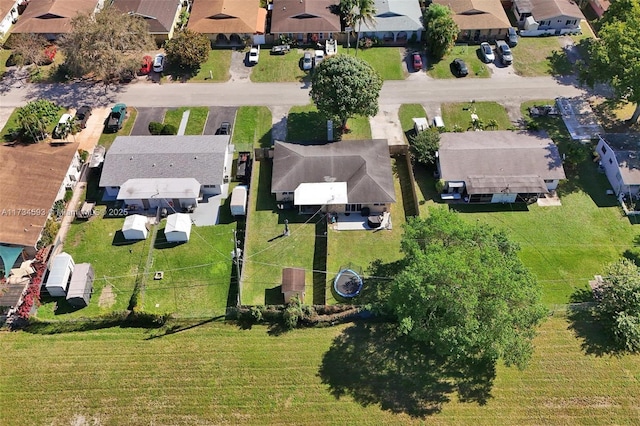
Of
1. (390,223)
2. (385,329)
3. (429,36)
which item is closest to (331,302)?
(385,329)

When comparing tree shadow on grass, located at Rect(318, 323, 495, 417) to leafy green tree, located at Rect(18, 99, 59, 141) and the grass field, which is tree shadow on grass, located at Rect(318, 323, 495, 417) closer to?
the grass field

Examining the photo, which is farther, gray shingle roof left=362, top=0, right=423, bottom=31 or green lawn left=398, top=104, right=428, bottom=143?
gray shingle roof left=362, top=0, right=423, bottom=31

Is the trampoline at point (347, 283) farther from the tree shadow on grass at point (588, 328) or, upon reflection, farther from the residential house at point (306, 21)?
the residential house at point (306, 21)

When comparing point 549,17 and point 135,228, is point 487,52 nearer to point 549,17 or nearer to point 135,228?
point 549,17

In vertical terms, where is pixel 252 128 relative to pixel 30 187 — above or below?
below

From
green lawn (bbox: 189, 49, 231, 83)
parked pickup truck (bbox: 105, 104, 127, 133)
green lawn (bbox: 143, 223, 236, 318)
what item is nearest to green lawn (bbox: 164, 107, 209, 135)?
parked pickup truck (bbox: 105, 104, 127, 133)

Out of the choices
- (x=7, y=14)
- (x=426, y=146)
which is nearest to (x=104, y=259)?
(x=426, y=146)
